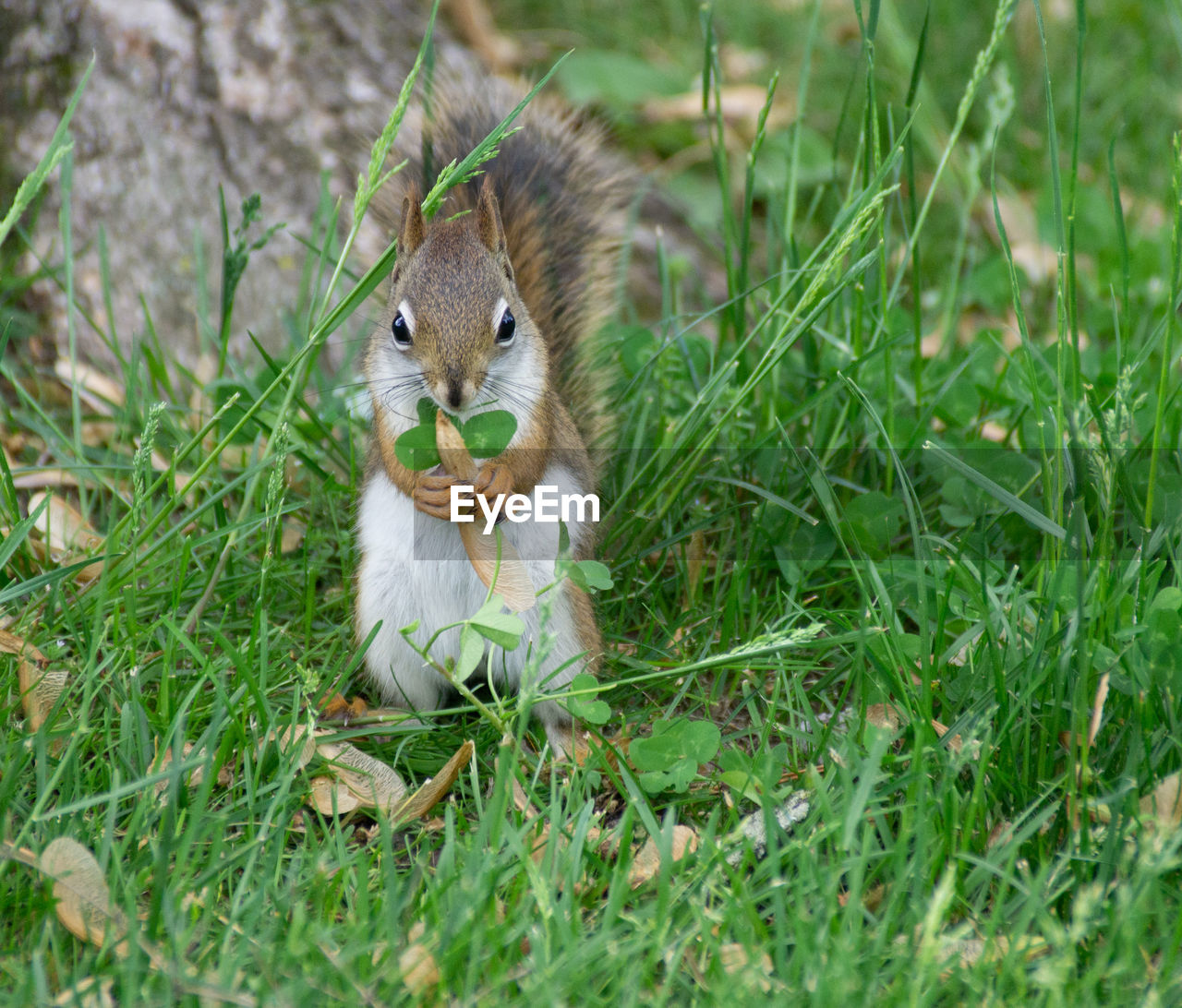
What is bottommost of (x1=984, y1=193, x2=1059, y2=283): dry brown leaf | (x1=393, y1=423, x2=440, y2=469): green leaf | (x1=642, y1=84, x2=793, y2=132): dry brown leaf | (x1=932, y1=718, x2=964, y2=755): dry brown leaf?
(x1=932, y1=718, x2=964, y2=755): dry brown leaf

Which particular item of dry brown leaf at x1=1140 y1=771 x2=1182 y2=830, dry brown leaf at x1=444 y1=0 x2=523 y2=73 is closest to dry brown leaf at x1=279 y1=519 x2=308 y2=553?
dry brown leaf at x1=1140 y1=771 x2=1182 y2=830

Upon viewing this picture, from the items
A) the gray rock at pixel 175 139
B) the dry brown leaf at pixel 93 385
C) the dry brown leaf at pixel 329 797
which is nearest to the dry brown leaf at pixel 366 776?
→ the dry brown leaf at pixel 329 797

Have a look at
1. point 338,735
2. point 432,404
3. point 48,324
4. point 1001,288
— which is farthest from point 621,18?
point 338,735

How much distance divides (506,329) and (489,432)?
0.18 m

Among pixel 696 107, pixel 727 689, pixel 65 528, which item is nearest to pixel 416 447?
pixel 727 689

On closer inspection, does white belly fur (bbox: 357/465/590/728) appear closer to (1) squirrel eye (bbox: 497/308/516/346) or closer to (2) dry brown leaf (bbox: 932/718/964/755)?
(1) squirrel eye (bbox: 497/308/516/346)

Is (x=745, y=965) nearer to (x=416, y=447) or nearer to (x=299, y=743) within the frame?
(x=299, y=743)

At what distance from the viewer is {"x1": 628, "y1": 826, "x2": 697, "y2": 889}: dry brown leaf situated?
1.47 metres

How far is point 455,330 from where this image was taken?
1.70 meters

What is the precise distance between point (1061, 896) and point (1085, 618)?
350 mm

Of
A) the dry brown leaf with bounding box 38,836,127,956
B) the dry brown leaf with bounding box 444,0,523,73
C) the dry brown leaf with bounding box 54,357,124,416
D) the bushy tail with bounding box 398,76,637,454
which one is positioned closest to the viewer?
the dry brown leaf with bounding box 38,836,127,956

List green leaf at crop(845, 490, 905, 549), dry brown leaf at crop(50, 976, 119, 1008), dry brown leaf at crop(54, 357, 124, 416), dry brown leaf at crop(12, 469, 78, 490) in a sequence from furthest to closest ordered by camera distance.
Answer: dry brown leaf at crop(54, 357, 124, 416) → dry brown leaf at crop(12, 469, 78, 490) → green leaf at crop(845, 490, 905, 549) → dry brown leaf at crop(50, 976, 119, 1008)

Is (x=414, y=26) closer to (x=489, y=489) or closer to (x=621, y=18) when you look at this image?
(x=621, y=18)

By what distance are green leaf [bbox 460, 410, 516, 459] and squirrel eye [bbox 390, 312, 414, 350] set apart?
0.16 meters
